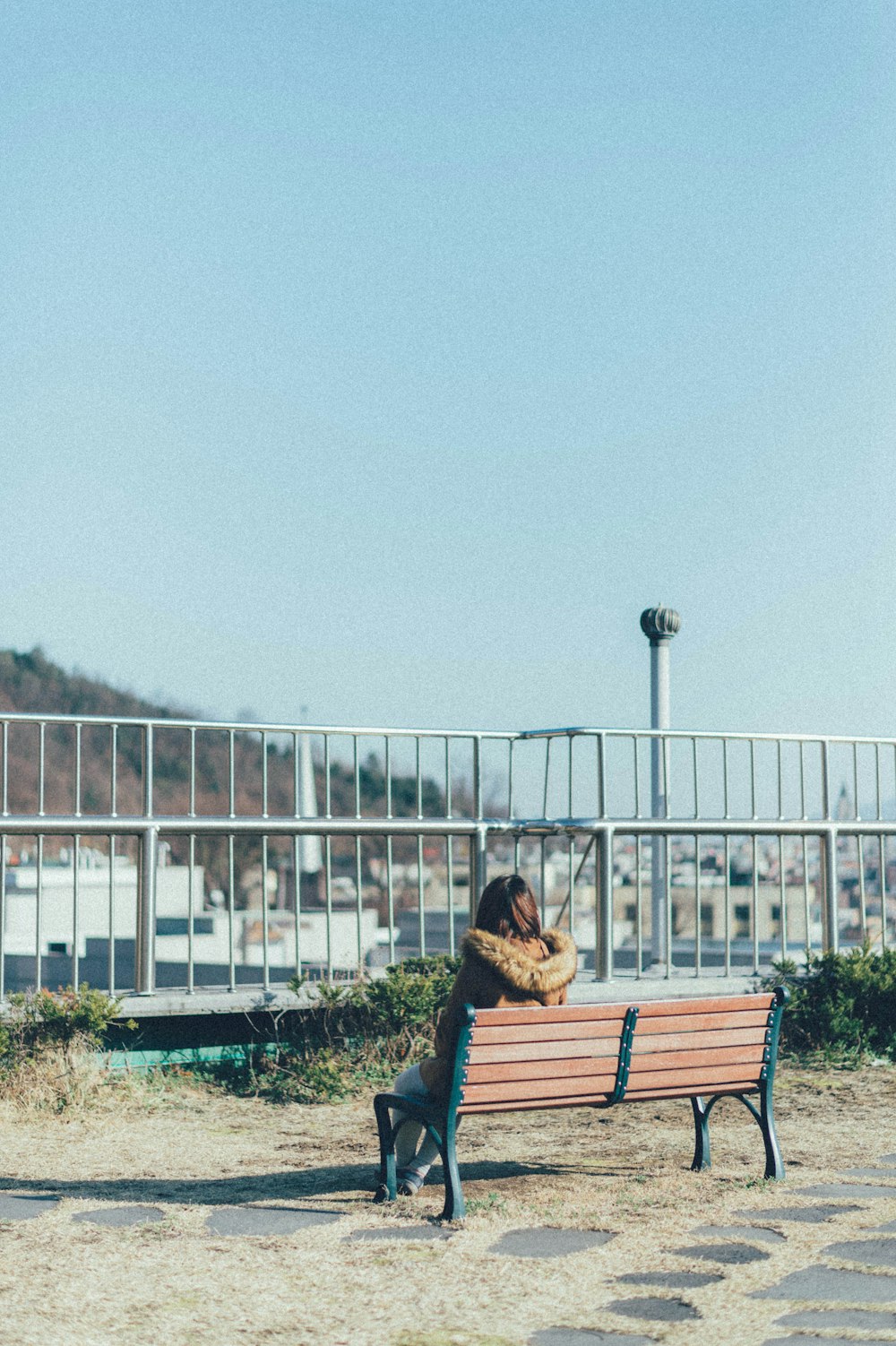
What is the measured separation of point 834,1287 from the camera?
5.10 metres

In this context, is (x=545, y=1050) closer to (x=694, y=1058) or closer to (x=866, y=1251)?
(x=694, y=1058)

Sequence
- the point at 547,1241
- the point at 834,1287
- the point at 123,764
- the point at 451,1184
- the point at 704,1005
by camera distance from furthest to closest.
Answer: the point at 123,764 < the point at 704,1005 < the point at 451,1184 < the point at 547,1241 < the point at 834,1287

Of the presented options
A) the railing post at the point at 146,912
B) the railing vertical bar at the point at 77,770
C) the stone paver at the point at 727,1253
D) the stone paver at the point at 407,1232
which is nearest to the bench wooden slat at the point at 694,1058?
the stone paver at the point at 727,1253

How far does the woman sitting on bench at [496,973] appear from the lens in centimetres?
636

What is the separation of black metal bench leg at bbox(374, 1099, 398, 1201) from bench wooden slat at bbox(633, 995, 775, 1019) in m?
1.12

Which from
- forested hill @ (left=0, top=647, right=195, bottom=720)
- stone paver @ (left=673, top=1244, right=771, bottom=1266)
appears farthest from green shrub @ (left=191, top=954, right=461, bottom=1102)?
forested hill @ (left=0, top=647, right=195, bottom=720)

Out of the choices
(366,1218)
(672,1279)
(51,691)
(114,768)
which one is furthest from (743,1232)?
(51,691)

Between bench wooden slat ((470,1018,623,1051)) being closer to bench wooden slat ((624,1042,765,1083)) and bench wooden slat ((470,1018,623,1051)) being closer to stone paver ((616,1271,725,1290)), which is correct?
bench wooden slat ((624,1042,765,1083))

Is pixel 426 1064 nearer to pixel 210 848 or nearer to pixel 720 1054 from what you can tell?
pixel 720 1054

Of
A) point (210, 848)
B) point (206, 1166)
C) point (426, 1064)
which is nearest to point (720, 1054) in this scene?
point (426, 1064)

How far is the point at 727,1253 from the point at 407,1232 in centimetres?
117

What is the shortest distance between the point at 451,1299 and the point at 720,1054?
221 cm

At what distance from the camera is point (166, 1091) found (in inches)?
357

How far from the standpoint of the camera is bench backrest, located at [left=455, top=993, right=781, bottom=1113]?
6133 millimetres
